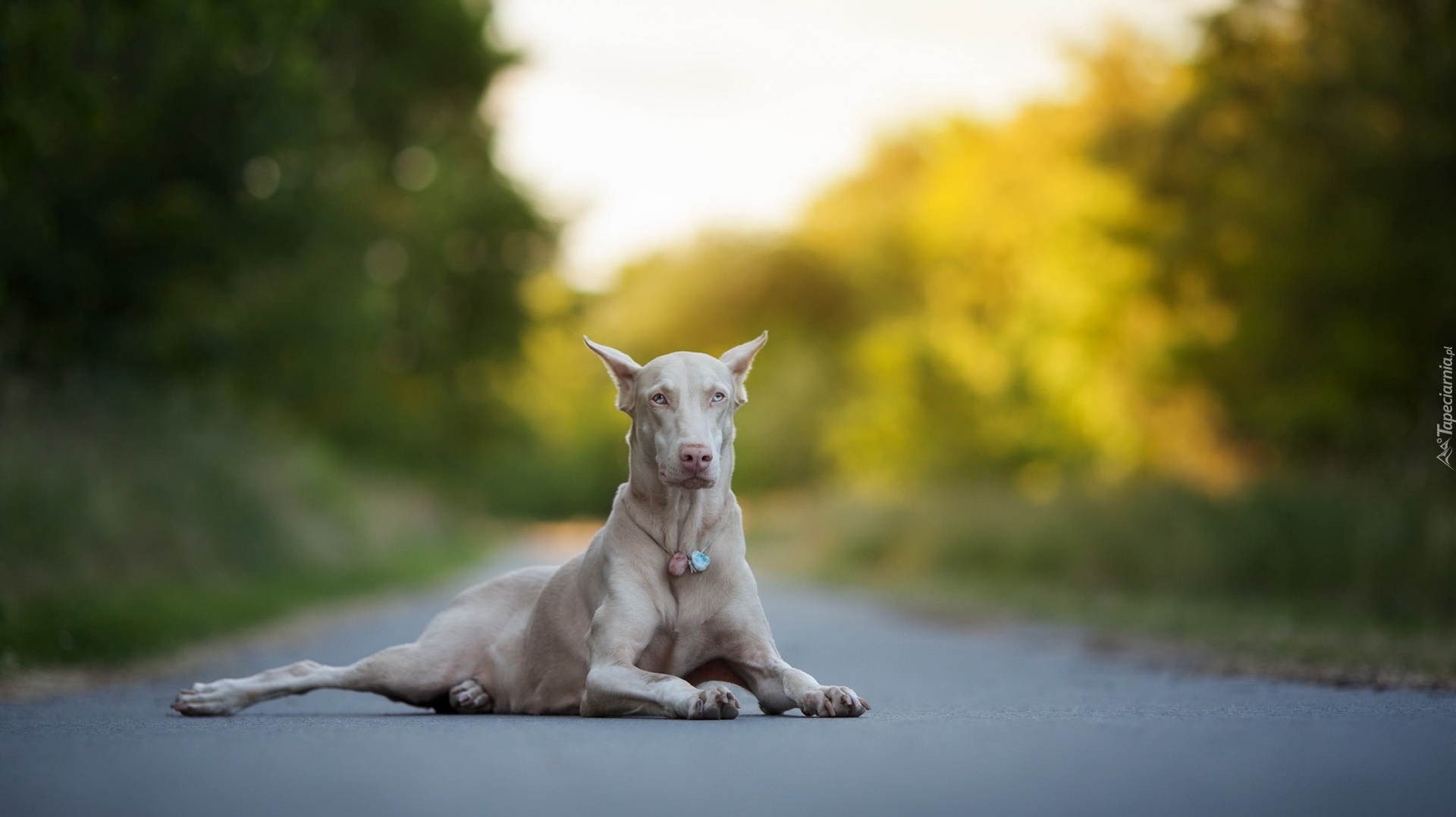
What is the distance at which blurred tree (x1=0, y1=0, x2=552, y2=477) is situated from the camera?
47.4ft

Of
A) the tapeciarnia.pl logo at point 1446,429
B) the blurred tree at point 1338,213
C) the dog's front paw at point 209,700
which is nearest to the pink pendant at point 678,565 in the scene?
the dog's front paw at point 209,700

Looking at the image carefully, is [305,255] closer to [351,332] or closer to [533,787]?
[351,332]

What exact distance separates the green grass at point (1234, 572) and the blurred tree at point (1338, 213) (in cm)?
217

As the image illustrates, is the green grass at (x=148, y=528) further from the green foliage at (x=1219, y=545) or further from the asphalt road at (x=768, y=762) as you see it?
the green foliage at (x=1219, y=545)

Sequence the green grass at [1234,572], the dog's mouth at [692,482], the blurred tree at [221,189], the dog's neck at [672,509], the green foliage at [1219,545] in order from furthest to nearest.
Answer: the green foliage at [1219,545] < the blurred tree at [221,189] < the green grass at [1234,572] < the dog's neck at [672,509] < the dog's mouth at [692,482]

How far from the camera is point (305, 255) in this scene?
2383 centimetres

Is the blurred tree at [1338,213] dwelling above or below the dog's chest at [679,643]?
above

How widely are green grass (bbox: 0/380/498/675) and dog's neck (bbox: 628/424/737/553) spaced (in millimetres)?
5805

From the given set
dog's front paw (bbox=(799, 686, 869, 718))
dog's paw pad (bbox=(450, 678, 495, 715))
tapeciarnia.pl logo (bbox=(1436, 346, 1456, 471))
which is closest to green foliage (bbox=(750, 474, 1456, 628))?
tapeciarnia.pl logo (bbox=(1436, 346, 1456, 471))

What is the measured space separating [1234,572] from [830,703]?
12.7m

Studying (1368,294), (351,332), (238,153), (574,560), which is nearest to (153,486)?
(238,153)

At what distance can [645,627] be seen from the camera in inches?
276

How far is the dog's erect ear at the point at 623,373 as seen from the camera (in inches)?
291

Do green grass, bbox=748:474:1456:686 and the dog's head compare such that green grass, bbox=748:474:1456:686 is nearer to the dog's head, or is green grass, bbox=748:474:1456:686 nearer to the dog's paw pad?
the dog's head
